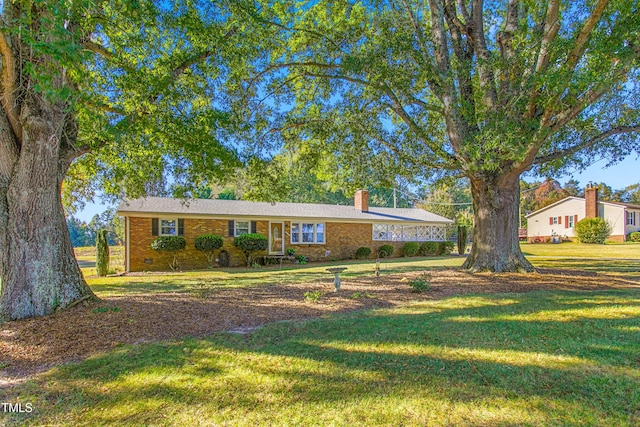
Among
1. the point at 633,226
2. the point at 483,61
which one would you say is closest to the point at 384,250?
the point at 483,61

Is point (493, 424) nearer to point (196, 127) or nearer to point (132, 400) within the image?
point (132, 400)

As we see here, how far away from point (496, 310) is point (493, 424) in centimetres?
377

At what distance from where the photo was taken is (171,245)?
1537cm

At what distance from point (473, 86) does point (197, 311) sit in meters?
9.43

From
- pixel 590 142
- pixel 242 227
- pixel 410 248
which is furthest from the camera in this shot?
pixel 410 248

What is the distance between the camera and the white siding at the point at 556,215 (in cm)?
3375

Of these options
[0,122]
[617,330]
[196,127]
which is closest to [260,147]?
[196,127]

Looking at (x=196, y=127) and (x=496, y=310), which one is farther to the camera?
(x=196, y=127)

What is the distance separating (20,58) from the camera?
16.9 feet

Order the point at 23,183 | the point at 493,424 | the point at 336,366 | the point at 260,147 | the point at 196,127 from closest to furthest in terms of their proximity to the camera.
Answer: the point at 493,424 < the point at 336,366 < the point at 23,183 < the point at 196,127 < the point at 260,147

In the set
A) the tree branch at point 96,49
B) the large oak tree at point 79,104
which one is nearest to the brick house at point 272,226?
the large oak tree at point 79,104

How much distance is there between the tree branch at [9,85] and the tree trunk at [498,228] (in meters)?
10.6

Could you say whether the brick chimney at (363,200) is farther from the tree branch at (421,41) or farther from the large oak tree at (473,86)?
the tree branch at (421,41)

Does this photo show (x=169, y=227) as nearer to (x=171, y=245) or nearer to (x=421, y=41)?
(x=171, y=245)
